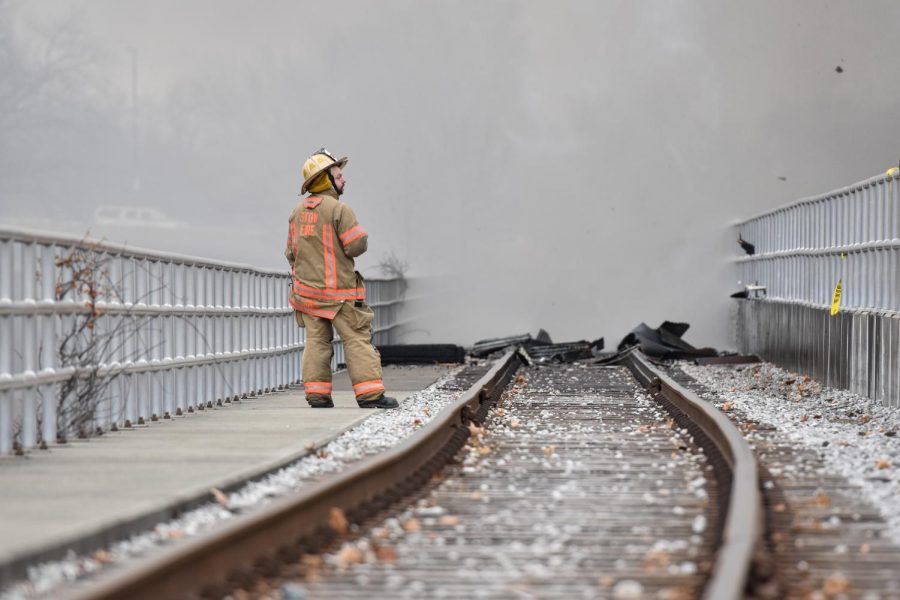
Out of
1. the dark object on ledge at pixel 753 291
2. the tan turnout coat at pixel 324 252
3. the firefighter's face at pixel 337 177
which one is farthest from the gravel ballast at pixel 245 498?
the dark object on ledge at pixel 753 291

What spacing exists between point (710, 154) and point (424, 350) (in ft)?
33.2

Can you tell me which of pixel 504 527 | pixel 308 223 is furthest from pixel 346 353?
pixel 504 527

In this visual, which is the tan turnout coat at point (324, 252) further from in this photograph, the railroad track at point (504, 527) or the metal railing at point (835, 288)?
the metal railing at point (835, 288)

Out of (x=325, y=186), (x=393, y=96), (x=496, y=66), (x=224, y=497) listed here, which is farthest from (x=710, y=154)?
(x=224, y=497)

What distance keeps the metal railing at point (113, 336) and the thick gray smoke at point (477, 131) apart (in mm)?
13698

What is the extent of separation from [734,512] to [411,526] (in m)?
1.34

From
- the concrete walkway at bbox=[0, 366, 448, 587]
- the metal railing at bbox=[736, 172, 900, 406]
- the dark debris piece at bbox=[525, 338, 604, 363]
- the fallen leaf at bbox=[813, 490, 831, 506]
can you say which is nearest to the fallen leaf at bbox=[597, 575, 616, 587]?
A: the concrete walkway at bbox=[0, 366, 448, 587]

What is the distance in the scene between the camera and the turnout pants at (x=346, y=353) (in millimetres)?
11539

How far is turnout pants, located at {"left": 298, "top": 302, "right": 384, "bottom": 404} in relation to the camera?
1154 cm

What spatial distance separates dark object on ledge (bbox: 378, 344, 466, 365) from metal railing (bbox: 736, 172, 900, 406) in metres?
4.49

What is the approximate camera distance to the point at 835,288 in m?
14.7

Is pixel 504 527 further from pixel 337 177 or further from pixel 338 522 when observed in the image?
pixel 337 177

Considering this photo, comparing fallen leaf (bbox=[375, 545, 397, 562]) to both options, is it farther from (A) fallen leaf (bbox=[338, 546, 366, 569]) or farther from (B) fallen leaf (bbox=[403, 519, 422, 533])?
(B) fallen leaf (bbox=[403, 519, 422, 533])

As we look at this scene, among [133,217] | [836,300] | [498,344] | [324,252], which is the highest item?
[133,217]
